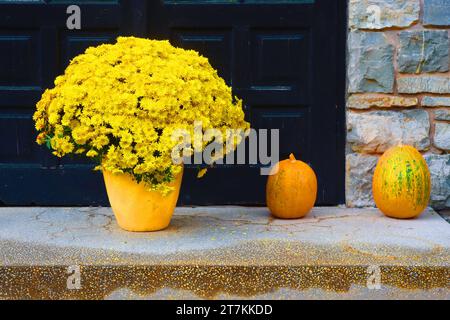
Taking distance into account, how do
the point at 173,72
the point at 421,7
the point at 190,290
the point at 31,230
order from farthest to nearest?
the point at 421,7 → the point at 31,230 → the point at 173,72 → the point at 190,290

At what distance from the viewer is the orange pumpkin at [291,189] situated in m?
3.47

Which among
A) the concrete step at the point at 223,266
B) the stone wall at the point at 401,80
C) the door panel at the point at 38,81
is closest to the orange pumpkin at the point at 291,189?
the concrete step at the point at 223,266

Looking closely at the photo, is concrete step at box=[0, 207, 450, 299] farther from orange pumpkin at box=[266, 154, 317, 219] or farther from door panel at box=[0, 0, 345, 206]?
door panel at box=[0, 0, 345, 206]

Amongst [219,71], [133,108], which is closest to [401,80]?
[219,71]

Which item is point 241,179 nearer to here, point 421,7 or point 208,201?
point 208,201

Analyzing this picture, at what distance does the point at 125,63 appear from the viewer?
3111 mm

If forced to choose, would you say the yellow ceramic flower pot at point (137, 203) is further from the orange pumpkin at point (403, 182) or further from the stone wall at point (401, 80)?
the stone wall at point (401, 80)

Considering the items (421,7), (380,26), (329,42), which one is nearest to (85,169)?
(329,42)

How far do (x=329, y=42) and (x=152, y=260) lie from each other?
70.6 inches

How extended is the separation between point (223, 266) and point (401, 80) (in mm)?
1660

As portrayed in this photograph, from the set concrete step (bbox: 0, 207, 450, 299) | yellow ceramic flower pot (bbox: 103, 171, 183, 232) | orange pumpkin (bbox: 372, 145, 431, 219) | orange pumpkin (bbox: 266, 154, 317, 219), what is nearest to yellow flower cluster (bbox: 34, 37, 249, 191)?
yellow ceramic flower pot (bbox: 103, 171, 183, 232)

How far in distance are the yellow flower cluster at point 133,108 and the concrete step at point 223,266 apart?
15.0 inches

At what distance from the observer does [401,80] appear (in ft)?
12.2

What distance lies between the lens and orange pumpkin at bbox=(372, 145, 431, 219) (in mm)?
3438
